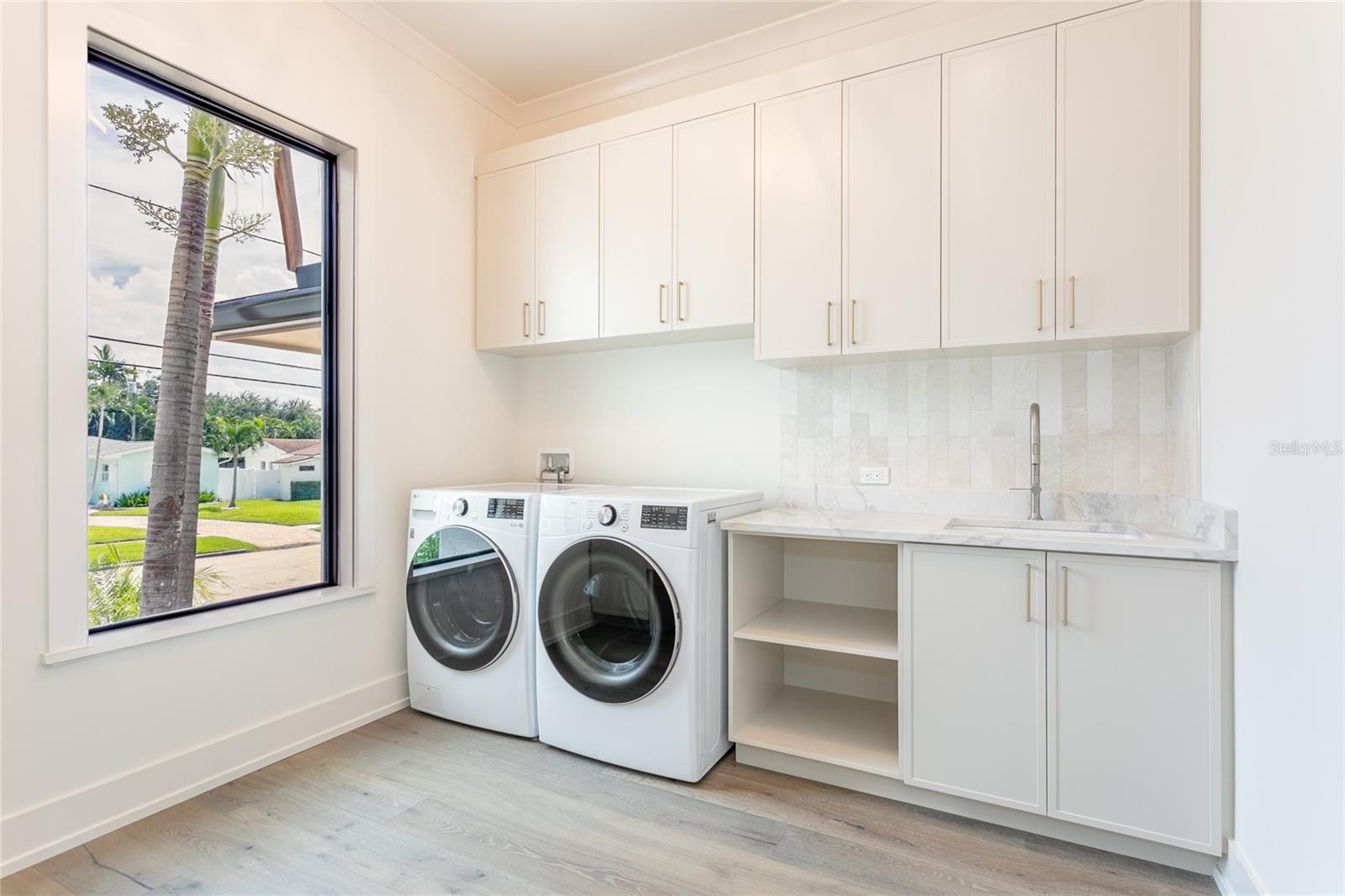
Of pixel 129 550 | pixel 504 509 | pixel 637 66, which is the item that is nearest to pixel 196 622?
pixel 129 550

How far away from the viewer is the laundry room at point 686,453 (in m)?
1.63

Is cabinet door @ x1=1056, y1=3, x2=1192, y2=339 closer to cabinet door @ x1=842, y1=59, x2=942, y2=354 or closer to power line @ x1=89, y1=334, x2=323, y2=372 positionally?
Result: cabinet door @ x1=842, y1=59, x2=942, y2=354

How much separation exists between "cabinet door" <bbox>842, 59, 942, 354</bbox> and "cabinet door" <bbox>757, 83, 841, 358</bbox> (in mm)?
52

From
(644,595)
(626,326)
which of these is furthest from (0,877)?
(626,326)

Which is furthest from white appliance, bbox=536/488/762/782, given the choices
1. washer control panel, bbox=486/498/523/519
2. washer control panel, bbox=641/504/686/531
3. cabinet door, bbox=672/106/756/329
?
cabinet door, bbox=672/106/756/329

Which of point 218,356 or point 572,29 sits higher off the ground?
point 572,29

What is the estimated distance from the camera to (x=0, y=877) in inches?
64.5

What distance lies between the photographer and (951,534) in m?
1.90

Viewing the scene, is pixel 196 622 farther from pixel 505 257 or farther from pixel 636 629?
pixel 505 257

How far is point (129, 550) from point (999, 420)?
9.44ft

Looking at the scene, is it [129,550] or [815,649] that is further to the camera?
[815,649]

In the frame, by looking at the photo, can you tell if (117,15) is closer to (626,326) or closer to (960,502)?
(626,326)

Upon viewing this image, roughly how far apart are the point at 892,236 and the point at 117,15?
7.84ft

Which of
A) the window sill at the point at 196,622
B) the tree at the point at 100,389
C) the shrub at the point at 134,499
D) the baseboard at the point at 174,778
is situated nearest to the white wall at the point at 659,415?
the window sill at the point at 196,622
